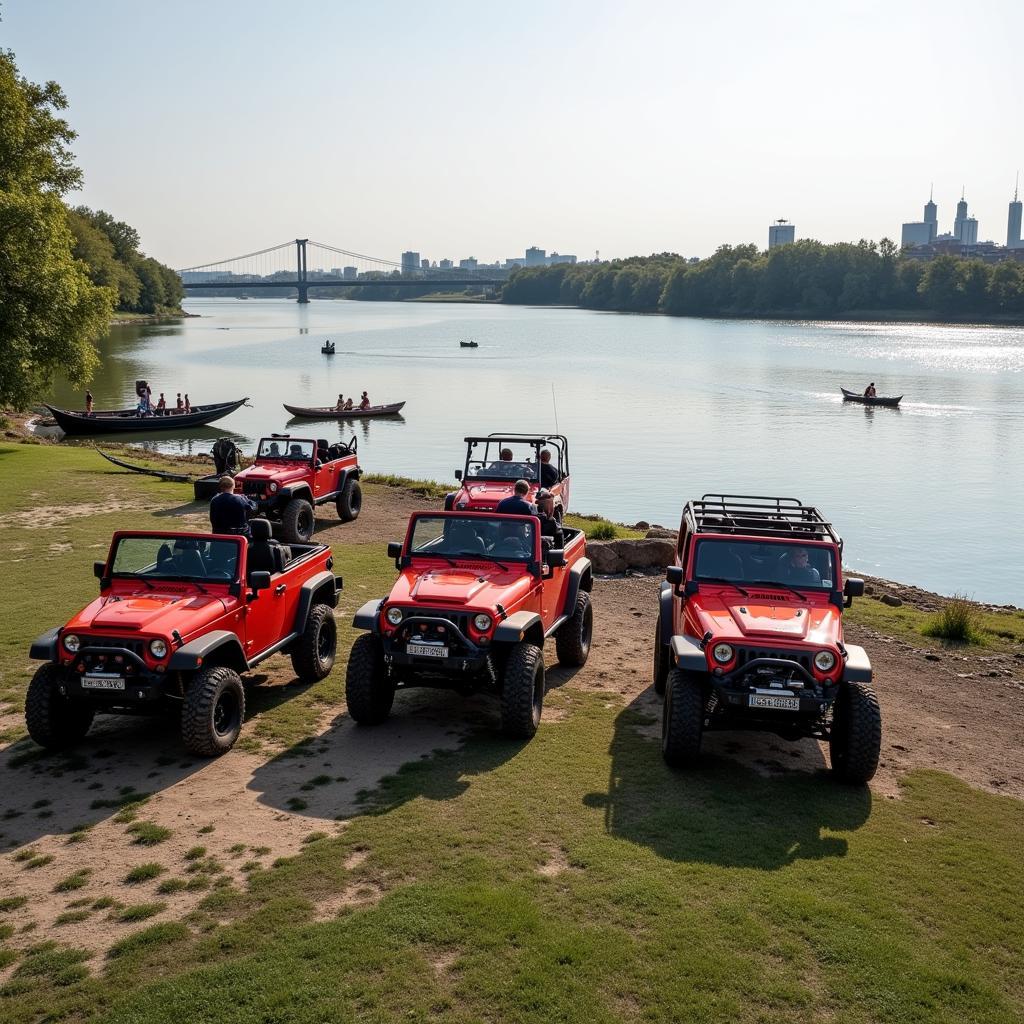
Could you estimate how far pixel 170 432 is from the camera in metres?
47.5

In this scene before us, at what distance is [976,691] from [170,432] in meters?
41.1

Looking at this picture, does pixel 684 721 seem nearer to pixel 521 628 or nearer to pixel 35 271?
pixel 521 628

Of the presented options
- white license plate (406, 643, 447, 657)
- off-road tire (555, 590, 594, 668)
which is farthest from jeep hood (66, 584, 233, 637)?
off-road tire (555, 590, 594, 668)

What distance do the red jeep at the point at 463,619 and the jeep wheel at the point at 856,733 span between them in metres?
2.81

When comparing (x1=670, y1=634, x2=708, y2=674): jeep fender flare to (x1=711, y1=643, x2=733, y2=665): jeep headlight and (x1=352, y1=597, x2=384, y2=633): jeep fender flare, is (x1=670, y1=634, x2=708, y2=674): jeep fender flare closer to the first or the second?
(x1=711, y1=643, x2=733, y2=665): jeep headlight

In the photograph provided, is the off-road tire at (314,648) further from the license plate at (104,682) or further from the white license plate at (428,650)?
the license plate at (104,682)

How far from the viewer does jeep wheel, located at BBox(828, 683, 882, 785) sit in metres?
8.98

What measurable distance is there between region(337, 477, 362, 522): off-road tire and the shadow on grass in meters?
13.7

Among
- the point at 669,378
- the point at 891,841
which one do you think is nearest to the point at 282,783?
the point at 891,841

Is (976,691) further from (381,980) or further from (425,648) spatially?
(381,980)

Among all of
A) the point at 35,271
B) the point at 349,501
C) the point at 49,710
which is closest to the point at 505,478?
the point at 349,501

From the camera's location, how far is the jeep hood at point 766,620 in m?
9.24

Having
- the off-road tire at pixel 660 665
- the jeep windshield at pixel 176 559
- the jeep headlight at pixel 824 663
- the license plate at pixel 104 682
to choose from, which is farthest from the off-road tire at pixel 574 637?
the license plate at pixel 104 682

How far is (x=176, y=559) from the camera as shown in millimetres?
10406
